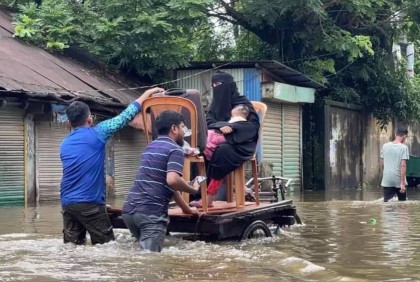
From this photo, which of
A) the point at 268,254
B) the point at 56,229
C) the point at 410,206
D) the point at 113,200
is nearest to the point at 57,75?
the point at 113,200

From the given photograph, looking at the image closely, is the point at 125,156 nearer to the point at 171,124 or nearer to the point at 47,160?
the point at 47,160

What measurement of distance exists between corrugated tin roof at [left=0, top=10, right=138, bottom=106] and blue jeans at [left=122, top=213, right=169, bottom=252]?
746cm

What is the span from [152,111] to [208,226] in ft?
4.41

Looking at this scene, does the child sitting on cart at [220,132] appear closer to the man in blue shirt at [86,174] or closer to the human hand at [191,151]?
the human hand at [191,151]

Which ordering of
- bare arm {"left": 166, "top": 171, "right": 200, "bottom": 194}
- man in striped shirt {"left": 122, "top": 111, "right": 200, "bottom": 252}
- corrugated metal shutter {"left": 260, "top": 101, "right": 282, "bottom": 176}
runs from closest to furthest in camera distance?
bare arm {"left": 166, "top": 171, "right": 200, "bottom": 194} → man in striped shirt {"left": 122, "top": 111, "right": 200, "bottom": 252} → corrugated metal shutter {"left": 260, "top": 101, "right": 282, "bottom": 176}

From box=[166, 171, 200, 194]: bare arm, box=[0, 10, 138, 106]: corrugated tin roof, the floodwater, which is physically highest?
box=[0, 10, 138, 106]: corrugated tin roof

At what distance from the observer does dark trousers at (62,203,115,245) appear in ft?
25.2

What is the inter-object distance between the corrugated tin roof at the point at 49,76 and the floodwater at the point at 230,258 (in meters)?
4.85

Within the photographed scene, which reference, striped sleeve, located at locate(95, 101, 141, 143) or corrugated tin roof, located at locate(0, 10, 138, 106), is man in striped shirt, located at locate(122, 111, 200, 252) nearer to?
striped sleeve, located at locate(95, 101, 141, 143)

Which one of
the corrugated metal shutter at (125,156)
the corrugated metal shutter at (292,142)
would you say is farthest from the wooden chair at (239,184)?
the corrugated metal shutter at (292,142)

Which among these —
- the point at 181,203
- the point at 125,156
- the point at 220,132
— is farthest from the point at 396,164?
the point at 181,203

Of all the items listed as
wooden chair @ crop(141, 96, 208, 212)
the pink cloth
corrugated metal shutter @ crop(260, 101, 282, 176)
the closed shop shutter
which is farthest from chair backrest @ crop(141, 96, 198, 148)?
corrugated metal shutter @ crop(260, 101, 282, 176)

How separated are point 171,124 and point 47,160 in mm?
9249

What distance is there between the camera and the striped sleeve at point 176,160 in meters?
7.27
